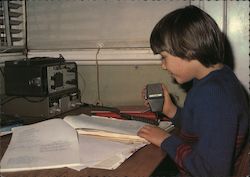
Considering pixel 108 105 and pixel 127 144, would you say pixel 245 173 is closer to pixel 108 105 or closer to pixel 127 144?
pixel 127 144

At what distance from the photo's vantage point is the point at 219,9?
1.39 meters

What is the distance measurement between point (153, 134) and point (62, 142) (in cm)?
27

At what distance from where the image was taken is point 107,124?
105 cm

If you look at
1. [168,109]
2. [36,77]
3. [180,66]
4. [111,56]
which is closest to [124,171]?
[180,66]

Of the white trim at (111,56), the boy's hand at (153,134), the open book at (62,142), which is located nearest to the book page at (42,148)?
the open book at (62,142)

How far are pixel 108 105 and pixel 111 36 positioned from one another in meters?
0.35

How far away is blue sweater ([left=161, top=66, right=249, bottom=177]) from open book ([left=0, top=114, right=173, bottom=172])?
0.14m

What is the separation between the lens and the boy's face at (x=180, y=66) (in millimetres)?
983

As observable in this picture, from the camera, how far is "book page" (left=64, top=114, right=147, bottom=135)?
3.22 feet

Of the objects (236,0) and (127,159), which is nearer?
(127,159)

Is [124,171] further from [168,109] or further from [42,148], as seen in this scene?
[168,109]

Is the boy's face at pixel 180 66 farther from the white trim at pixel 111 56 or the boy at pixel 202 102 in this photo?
the white trim at pixel 111 56

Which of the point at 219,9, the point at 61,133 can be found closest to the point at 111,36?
the point at 219,9

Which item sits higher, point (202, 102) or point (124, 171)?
point (202, 102)
